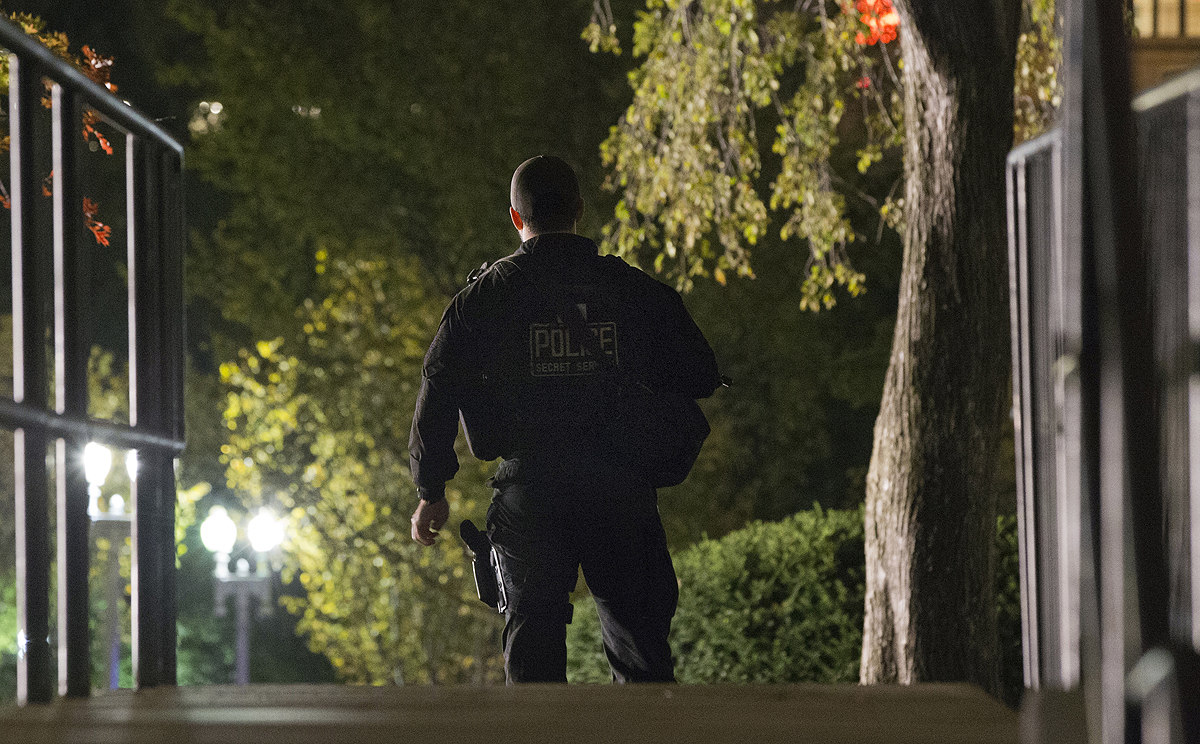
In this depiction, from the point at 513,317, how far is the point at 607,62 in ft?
41.2

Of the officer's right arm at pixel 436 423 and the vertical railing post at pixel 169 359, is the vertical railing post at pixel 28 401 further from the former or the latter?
the officer's right arm at pixel 436 423

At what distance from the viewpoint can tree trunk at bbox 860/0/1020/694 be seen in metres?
4.84

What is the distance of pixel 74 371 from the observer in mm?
2270

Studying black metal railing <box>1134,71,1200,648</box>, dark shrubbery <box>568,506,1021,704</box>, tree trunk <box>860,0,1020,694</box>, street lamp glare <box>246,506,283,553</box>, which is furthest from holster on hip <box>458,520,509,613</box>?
street lamp glare <box>246,506,283,553</box>

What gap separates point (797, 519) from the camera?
7.48m

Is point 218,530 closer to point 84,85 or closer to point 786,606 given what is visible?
point 786,606

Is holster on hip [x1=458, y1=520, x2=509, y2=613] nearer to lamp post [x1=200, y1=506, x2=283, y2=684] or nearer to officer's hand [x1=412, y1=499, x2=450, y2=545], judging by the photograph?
officer's hand [x1=412, y1=499, x2=450, y2=545]

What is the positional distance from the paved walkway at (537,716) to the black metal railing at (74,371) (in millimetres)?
216

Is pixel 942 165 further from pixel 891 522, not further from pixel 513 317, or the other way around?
pixel 513 317

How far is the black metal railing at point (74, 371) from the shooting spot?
6.93ft

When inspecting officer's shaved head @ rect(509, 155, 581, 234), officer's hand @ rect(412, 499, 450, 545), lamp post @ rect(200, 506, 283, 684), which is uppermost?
officer's shaved head @ rect(509, 155, 581, 234)

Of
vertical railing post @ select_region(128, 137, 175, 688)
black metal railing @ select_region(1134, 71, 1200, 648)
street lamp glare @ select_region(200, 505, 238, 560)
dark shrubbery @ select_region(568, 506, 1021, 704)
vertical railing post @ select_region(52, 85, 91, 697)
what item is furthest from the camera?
street lamp glare @ select_region(200, 505, 238, 560)

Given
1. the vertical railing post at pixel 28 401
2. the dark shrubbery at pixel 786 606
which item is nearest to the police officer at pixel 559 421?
the vertical railing post at pixel 28 401

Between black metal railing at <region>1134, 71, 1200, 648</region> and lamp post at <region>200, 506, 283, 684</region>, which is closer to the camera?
black metal railing at <region>1134, 71, 1200, 648</region>
